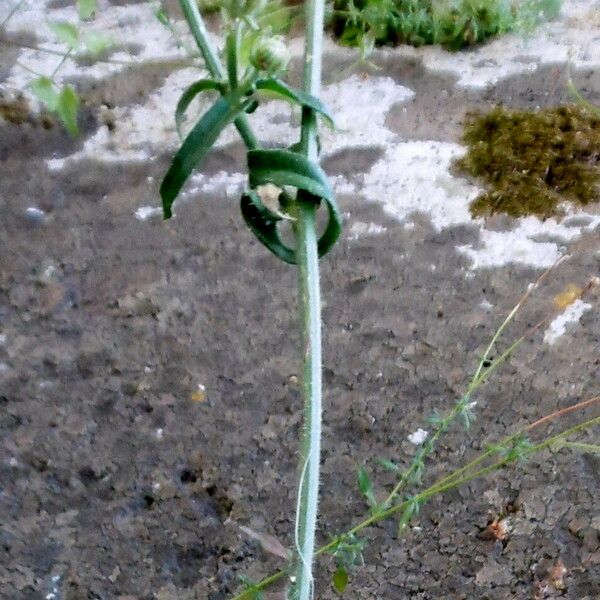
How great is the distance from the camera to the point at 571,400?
81cm

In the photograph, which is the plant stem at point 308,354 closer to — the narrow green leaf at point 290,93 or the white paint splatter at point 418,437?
the narrow green leaf at point 290,93

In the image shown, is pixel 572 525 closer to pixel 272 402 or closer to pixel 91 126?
pixel 272 402

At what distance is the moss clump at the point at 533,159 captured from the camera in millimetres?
1021

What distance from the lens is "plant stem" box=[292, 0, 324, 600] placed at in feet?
1.31

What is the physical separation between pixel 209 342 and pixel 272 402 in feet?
0.38

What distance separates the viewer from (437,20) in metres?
1.29

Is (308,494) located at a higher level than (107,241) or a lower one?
higher

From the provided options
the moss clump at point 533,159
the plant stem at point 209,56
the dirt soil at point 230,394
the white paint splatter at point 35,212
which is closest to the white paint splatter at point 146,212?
the dirt soil at point 230,394

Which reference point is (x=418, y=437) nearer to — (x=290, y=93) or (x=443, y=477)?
(x=443, y=477)

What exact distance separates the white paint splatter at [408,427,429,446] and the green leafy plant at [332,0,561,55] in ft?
2.49

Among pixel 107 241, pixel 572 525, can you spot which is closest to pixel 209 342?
pixel 107 241

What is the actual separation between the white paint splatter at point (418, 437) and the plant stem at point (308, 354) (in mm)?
362

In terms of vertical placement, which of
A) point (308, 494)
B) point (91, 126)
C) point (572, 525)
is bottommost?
point (572, 525)

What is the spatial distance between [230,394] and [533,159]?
1.85ft
